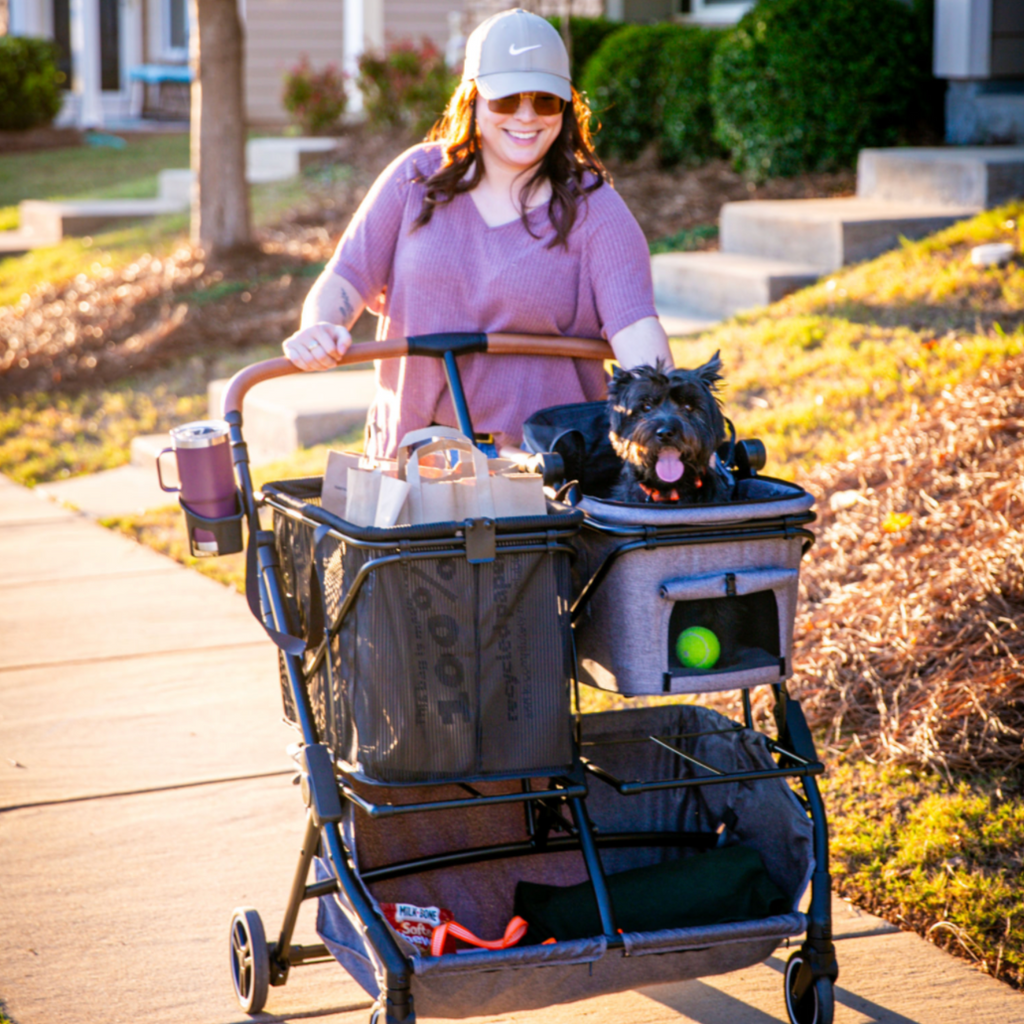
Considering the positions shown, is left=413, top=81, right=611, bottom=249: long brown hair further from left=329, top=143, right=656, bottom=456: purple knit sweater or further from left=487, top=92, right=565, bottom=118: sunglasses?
left=487, top=92, right=565, bottom=118: sunglasses

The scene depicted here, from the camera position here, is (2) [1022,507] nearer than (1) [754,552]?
No

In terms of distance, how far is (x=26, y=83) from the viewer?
22562 mm

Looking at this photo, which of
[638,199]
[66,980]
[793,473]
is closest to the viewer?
[66,980]

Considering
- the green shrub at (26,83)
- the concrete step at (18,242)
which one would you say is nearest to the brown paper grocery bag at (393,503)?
the concrete step at (18,242)

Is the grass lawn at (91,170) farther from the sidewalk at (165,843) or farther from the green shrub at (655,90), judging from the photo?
the sidewalk at (165,843)

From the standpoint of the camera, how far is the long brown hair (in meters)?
3.34

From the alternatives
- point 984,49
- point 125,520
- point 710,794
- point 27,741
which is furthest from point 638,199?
point 710,794

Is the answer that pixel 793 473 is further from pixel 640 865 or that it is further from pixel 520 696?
pixel 520 696

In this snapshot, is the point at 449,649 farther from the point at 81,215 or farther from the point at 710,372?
the point at 81,215

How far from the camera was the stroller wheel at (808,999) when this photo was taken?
8.69 ft

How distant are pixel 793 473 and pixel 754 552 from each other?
3.16 metres

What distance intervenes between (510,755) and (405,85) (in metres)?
12.9

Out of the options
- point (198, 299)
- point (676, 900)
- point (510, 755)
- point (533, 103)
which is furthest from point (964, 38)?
point (510, 755)

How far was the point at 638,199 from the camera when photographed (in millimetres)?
10758
